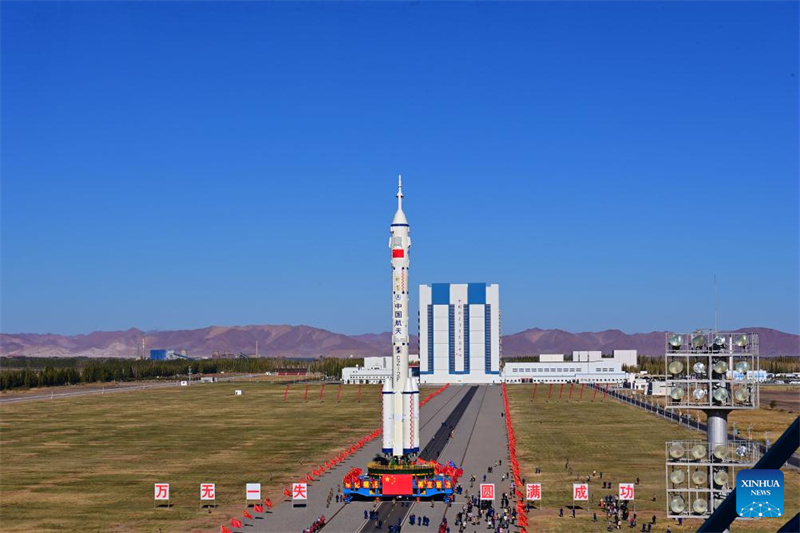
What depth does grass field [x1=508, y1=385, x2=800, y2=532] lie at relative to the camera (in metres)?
74.8

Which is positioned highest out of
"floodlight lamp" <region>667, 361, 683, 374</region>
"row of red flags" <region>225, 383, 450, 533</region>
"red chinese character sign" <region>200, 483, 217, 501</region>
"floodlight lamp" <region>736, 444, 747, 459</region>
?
"floodlight lamp" <region>667, 361, 683, 374</region>

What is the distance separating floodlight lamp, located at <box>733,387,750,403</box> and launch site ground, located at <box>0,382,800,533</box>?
21.0 metres

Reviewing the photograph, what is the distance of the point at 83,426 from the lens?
5866 inches

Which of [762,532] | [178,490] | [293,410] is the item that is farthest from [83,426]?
[762,532]

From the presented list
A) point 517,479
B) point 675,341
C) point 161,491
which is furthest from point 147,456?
point 675,341

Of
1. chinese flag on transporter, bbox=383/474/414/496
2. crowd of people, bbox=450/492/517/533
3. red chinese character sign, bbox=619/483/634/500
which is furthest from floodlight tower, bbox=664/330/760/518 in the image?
chinese flag on transporter, bbox=383/474/414/496

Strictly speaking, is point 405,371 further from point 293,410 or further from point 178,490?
point 293,410

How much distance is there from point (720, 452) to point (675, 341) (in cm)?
653

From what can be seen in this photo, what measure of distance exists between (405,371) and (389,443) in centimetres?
675

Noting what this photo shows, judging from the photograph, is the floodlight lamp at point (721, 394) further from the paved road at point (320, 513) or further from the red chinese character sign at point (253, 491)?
the red chinese character sign at point (253, 491)

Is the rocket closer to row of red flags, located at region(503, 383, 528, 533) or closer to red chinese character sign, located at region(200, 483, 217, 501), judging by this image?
row of red flags, located at region(503, 383, 528, 533)

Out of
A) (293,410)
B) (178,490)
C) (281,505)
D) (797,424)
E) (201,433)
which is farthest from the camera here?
(293,410)

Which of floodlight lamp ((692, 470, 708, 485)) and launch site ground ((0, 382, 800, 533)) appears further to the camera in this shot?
launch site ground ((0, 382, 800, 533))

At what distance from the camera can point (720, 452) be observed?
53656 mm
